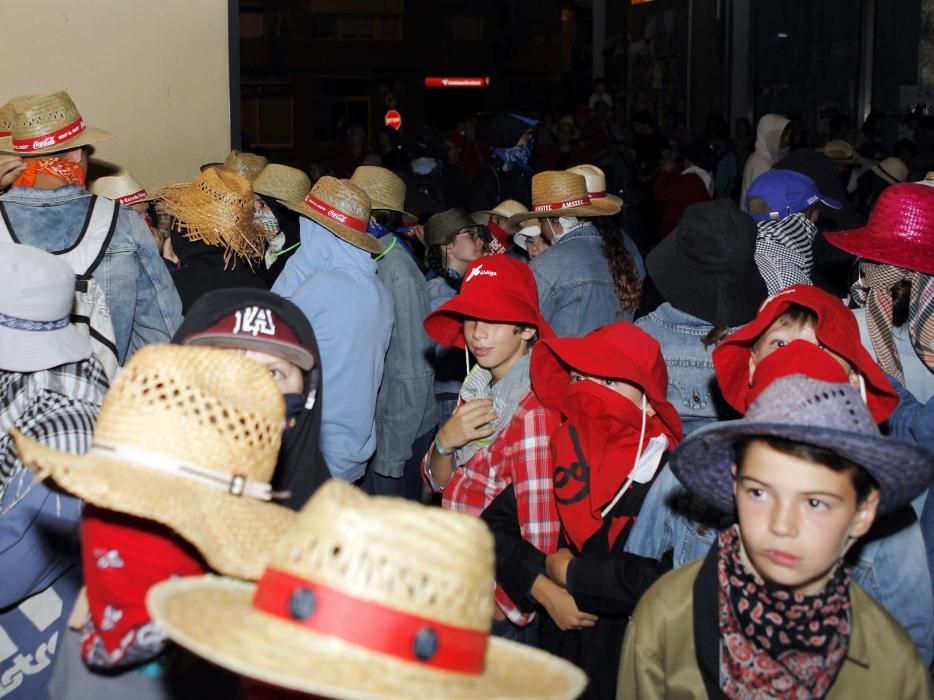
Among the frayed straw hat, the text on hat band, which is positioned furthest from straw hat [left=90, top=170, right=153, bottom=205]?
the text on hat band

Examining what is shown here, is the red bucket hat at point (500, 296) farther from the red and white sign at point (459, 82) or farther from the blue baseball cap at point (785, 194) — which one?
the red and white sign at point (459, 82)

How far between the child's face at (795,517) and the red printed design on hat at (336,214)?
3.06 m

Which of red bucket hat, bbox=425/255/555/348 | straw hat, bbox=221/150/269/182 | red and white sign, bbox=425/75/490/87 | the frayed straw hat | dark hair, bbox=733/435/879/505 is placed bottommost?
dark hair, bbox=733/435/879/505

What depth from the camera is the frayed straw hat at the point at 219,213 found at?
5801 millimetres

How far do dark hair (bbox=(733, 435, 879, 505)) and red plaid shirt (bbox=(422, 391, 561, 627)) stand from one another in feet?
3.98

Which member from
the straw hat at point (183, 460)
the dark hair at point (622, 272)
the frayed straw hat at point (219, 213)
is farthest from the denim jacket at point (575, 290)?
the straw hat at point (183, 460)

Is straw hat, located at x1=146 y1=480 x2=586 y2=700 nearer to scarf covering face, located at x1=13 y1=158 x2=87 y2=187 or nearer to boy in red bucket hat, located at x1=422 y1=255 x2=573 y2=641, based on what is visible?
boy in red bucket hat, located at x1=422 y1=255 x2=573 y2=641

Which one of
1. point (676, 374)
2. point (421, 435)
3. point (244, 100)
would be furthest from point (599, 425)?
point (244, 100)

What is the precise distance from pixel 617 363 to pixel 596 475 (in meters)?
0.36

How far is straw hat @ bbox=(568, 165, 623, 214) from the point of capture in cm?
630

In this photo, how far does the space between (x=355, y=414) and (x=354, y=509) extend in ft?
10.3

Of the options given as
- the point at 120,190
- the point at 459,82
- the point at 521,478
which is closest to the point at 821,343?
the point at 521,478

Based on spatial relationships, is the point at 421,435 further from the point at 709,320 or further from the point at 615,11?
the point at 615,11

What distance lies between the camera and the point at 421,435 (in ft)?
19.3
